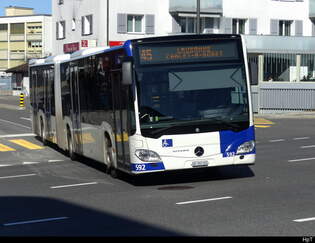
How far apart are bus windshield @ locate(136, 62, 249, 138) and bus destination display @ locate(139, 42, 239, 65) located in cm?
12

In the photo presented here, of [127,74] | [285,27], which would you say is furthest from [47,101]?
[285,27]

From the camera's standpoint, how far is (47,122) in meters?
25.8

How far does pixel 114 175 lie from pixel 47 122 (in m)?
9.14

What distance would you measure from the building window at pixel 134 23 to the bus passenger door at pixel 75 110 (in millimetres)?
32001

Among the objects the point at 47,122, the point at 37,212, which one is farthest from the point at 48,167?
the point at 37,212

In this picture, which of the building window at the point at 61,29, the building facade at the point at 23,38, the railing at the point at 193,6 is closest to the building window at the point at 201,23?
the railing at the point at 193,6

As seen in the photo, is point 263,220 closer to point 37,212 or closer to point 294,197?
point 294,197

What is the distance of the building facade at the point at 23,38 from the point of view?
4124 inches

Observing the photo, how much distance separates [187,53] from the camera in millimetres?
15133

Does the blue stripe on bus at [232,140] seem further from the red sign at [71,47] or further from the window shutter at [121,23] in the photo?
the red sign at [71,47]

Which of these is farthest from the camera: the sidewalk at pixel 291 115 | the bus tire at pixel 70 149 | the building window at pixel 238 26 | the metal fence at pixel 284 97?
the building window at pixel 238 26

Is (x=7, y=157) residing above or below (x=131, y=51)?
below

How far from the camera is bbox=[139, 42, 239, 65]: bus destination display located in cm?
1495

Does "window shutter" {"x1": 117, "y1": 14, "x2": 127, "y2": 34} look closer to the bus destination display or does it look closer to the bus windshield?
the bus destination display
